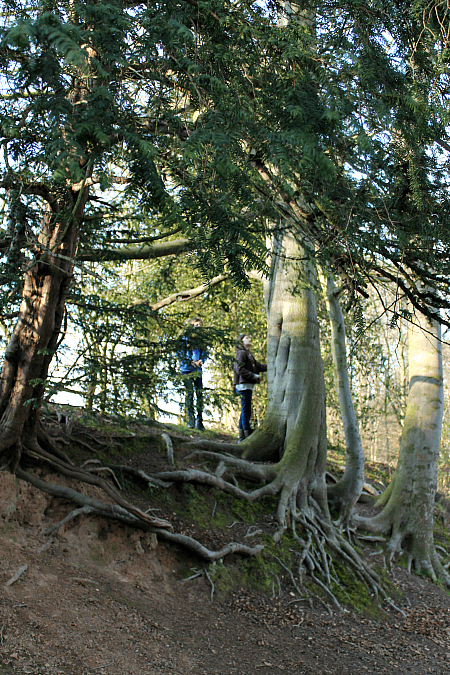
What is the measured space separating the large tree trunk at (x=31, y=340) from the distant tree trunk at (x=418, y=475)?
5.57 metres

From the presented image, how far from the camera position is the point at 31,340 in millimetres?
5070

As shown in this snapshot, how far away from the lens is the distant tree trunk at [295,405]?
7660mm

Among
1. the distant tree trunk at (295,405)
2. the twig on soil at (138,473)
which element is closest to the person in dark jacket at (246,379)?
the distant tree trunk at (295,405)

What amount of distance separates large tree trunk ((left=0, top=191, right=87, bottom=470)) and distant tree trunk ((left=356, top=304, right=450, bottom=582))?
557 cm

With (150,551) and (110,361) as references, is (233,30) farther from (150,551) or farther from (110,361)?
(150,551)

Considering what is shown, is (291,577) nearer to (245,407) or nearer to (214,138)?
(245,407)

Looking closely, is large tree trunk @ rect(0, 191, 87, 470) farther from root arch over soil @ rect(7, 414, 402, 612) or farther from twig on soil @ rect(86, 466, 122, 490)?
twig on soil @ rect(86, 466, 122, 490)

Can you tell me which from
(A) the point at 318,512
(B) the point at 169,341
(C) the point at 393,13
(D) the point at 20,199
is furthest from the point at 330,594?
(C) the point at 393,13

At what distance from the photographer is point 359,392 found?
1259 centimetres

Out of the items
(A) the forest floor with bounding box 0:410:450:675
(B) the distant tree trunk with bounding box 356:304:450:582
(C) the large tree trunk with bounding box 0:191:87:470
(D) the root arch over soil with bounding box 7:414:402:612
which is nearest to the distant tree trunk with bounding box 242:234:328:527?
(D) the root arch over soil with bounding box 7:414:402:612

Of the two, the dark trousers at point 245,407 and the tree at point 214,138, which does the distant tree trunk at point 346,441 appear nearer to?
the dark trousers at point 245,407

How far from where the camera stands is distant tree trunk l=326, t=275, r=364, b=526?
28.0ft

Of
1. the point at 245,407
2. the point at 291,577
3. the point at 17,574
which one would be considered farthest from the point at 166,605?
the point at 245,407

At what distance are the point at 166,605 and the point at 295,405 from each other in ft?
11.9
